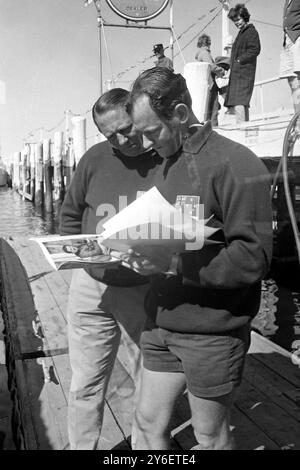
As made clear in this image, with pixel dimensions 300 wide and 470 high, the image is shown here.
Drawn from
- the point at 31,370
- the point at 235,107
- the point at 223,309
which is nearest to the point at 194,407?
the point at 223,309

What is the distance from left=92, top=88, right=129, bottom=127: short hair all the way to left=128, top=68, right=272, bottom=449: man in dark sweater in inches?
21.3

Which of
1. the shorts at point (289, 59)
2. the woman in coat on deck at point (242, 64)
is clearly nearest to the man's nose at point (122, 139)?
the shorts at point (289, 59)

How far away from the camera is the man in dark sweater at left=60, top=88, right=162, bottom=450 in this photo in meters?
1.96

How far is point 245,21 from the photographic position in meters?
5.71

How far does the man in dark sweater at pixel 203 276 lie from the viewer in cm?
130

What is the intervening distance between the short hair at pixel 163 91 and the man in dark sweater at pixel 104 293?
1.81ft

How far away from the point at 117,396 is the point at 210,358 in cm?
136

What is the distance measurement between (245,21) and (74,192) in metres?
4.52

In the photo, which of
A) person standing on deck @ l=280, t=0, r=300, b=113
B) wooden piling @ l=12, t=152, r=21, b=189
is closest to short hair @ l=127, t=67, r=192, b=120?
person standing on deck @ l=280, t=0, r=300, b=113

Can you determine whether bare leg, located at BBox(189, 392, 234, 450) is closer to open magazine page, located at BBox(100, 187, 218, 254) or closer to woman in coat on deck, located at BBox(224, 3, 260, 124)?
open magazine page, located at BBox(100, 187, 218, 254)

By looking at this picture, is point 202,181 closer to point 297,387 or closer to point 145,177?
point 145,177


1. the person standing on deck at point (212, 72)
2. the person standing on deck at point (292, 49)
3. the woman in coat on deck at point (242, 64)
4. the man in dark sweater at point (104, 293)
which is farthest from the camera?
the person standing on deck at point (212, 72)

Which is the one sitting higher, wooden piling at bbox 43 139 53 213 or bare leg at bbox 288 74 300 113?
bare leg at bbox 288 74 300 113

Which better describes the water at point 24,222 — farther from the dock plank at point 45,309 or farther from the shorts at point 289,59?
the shorts at point 289,59
